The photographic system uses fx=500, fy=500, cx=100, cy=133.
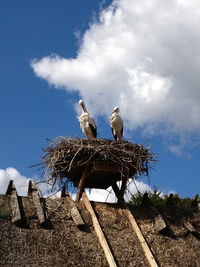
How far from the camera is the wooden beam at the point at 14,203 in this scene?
823cm

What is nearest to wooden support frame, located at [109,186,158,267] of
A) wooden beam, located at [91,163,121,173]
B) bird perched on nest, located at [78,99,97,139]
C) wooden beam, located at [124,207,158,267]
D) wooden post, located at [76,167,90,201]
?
wooden beam, located at [124,207,158,267]

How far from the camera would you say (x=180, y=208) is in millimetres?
10461

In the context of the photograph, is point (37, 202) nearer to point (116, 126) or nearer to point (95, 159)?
point (95, 159)

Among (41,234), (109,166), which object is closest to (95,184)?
(109,166)

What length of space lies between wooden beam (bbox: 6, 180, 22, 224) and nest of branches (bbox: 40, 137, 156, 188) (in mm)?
1212

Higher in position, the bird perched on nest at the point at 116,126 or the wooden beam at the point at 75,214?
the bird perched on nest at the point at 116,126

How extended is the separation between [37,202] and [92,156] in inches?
66.7

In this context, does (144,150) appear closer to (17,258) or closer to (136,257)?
(136,257)

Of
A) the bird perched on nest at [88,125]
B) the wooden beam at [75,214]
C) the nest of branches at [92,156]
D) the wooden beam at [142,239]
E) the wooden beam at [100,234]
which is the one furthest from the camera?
the bird perched on nest at [88,125]

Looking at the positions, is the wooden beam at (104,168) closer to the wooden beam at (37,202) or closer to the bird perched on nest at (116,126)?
the wooden beam at (37,202)

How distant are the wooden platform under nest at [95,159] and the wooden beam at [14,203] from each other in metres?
1.23

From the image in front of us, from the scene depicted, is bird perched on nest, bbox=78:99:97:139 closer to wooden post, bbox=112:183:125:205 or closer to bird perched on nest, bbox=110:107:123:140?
bird perched on nest, bbox=110:107:123:140

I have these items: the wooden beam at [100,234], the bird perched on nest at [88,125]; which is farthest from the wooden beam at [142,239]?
the bird perched on nest at [88,125]

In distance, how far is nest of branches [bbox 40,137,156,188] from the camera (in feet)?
33.5
